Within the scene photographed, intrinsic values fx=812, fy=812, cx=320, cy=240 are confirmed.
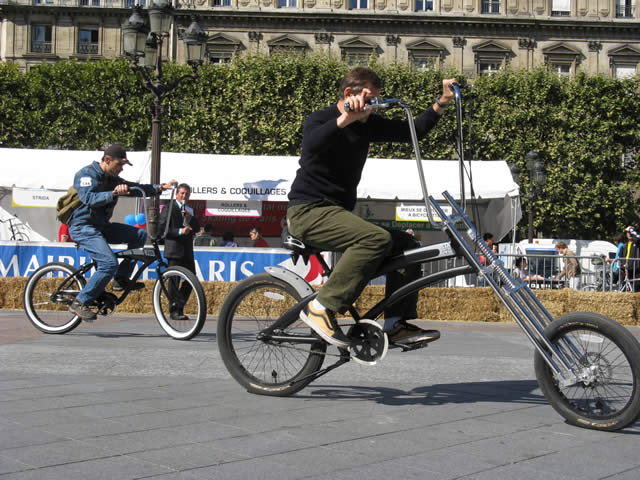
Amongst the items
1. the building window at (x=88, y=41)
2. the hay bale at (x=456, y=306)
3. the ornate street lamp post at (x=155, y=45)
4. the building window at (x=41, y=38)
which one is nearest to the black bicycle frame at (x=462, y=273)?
the hay bale at (x=456, y=306)

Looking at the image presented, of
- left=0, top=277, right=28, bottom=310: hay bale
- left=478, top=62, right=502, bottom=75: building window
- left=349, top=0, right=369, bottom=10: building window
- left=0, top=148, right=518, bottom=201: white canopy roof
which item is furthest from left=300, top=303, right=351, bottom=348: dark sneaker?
left=349, top=0, right=369, bottom=10: building window

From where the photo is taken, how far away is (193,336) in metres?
7.30

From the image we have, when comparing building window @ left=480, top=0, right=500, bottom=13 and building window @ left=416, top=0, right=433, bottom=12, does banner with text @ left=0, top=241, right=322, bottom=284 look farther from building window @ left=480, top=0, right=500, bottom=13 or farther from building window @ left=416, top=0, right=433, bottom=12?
building window @ left=480, top=0, right=500, bottom=13

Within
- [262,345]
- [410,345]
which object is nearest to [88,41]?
[262,345]

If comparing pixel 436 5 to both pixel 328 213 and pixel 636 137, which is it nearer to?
pixel 636 137

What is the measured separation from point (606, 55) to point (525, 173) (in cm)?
1862

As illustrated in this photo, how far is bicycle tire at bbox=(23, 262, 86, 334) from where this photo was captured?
7.70 metres

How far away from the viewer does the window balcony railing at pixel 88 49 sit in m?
50.0

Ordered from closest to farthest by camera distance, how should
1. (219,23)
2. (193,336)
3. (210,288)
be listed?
(193,336)
(210,288)
(219,23)

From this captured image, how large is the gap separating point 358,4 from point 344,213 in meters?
48.1

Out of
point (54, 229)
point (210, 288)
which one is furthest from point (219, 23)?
point (210, 288)

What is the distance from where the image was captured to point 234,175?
19.9 meters

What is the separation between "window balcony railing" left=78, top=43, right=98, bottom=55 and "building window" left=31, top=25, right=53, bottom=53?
1.95 metres

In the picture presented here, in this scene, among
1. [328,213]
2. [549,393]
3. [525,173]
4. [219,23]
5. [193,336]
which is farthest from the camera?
[219,23]
